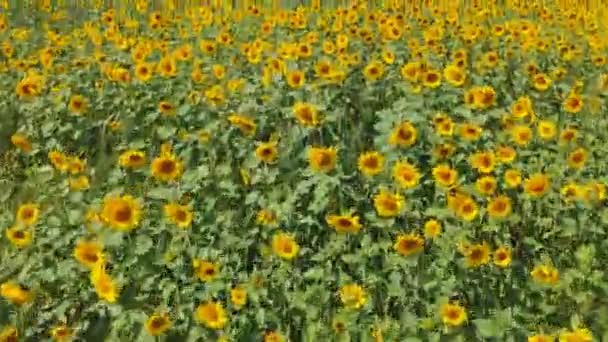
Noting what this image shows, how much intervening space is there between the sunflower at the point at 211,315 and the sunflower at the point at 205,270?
165mm

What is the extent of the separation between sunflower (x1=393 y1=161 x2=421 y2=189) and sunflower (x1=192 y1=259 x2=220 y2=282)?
100cm

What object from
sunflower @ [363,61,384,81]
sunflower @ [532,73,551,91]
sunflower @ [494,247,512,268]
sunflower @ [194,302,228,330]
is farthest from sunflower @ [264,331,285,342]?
sunflower @ [532,73,551,91]

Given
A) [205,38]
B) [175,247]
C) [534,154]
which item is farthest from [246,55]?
[175,247]

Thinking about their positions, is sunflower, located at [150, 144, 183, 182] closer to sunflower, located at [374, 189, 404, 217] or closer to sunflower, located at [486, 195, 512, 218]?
sunflower, located at [374, 189, 404, 217]

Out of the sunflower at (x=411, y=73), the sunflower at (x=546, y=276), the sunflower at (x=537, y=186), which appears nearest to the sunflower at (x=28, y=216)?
the sunflower at (x=546, y=276)

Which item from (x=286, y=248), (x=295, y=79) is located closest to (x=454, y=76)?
(x=295, y=79)

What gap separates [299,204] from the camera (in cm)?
387

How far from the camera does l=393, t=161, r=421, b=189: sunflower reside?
3.67 meters

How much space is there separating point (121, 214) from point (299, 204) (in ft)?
3.14

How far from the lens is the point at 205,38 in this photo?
23.5ft

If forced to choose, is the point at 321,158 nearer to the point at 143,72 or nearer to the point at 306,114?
the point at 306,114

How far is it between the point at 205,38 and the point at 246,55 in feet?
4.10

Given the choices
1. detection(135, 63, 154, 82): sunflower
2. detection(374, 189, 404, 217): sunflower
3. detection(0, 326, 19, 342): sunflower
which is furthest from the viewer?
detection(135, 63, 154, 82): sunflower

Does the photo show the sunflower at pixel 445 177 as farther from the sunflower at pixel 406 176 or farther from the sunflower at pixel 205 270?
the sunflower at pixel 205 270
